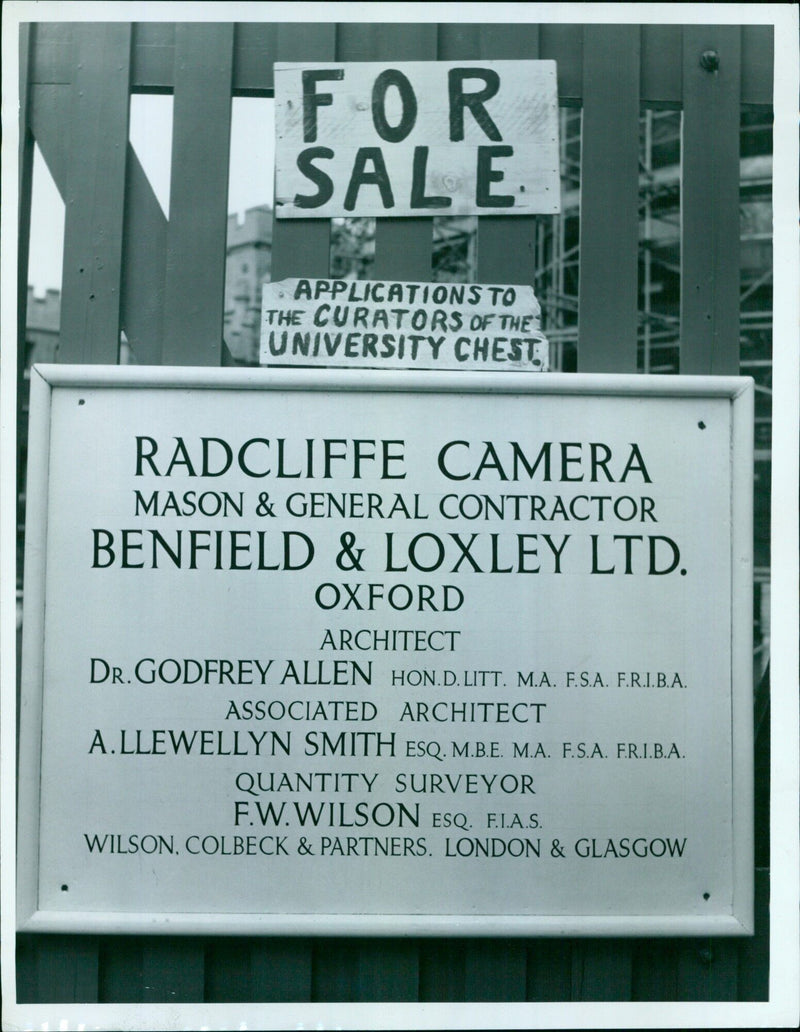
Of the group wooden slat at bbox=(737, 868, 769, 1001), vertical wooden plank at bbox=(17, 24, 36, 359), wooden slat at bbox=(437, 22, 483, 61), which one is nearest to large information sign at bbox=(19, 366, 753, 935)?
wooden slat at bbox=(737, 868, 769, 1001)

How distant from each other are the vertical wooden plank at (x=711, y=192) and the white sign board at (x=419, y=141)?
42cm

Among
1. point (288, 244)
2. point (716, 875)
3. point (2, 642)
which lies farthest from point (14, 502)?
point (716, 875)

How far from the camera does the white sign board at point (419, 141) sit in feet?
8.36

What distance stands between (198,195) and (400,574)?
4.18 ft

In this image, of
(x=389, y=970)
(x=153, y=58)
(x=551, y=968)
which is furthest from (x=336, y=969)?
(x=153, y=58)

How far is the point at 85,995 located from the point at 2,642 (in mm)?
1058

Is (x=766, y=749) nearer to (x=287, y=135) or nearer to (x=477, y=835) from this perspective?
(x=477, y=835)

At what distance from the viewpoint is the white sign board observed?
2.55 m

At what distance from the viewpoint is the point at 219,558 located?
8.14ft

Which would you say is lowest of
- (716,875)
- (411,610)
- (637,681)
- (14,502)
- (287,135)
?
(716,875)

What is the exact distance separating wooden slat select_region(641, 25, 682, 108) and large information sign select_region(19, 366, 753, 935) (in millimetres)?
882

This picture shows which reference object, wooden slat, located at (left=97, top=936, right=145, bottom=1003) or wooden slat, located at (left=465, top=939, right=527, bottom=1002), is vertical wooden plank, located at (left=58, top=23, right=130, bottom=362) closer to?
wooden slat, located at (left=97, top=936, right=145, bottom=1003)

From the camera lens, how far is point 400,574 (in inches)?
97.4

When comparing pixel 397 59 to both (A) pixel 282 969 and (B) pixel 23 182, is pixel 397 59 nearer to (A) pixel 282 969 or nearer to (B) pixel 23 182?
(B) pixel 23 182
